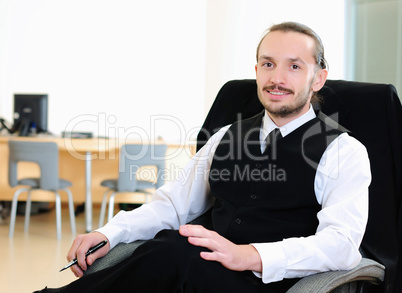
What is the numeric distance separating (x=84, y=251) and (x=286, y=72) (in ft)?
2.55

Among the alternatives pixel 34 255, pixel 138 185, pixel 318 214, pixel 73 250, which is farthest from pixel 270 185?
pixel 138 185

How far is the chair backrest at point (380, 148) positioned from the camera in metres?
1.45

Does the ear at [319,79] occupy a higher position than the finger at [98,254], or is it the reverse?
the ear at [319,79]

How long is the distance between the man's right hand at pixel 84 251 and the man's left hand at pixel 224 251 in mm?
263

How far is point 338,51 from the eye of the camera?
13.4 ft

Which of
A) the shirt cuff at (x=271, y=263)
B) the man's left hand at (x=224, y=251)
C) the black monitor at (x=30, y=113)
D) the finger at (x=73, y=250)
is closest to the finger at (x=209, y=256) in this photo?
the man's left hand at (x=224, y=251)

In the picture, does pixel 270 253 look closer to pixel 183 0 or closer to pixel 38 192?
pixel 38 192

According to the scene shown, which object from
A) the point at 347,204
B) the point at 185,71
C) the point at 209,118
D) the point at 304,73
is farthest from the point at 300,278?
the point at 185,71

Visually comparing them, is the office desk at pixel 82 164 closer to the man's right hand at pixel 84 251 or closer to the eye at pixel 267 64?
the eye at pixel 267 64

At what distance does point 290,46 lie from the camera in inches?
57.1

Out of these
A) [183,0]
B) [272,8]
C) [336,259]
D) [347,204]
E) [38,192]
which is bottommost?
[38,192]

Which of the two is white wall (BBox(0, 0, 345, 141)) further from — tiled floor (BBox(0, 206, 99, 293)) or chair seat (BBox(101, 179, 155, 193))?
chair seat (BBox(101, 179, 155, 193))

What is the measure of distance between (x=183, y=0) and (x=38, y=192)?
2.83m

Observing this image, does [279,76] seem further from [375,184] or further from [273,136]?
[375,184]
